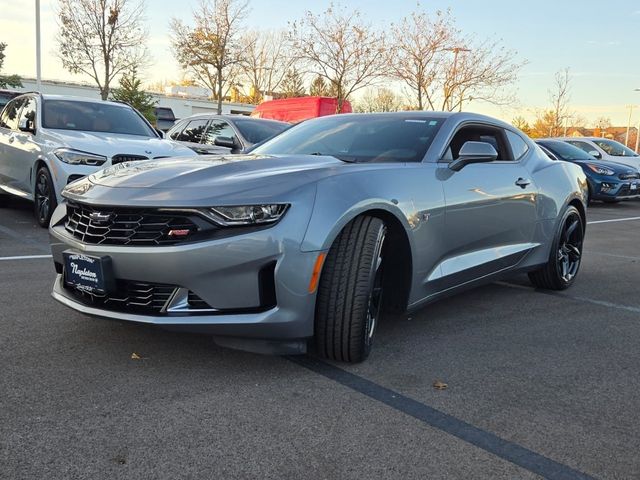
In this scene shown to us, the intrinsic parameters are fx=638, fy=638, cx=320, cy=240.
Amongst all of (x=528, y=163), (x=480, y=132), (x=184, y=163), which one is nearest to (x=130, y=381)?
(x=184, y=163)

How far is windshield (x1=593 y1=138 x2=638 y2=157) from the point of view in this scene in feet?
52.5

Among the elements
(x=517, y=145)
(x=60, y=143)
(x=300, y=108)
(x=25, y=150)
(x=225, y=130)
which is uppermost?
(x=300, y=108)

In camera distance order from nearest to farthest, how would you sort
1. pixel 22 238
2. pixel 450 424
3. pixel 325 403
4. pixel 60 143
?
pixel 450 424
pixel 325 403
pixel 22 238
pixel 60 143

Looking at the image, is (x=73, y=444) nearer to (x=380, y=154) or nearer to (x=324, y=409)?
(x=324, y=409)

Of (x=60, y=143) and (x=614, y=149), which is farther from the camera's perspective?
(x=614, y=149)

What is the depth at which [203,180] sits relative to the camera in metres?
2.99

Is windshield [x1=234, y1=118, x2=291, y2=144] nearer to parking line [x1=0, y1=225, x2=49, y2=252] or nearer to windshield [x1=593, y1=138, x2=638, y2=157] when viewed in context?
parking line [x1=0, y1=225, x2=49, y2=252]

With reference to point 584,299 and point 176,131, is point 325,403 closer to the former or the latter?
point 584,299

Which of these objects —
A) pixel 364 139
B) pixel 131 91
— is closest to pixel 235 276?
pixel 364 139

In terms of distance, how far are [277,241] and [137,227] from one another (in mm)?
A: 643

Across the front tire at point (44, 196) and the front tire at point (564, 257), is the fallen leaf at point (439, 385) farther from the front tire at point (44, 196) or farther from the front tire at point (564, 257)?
the front tire at point (44, 196)

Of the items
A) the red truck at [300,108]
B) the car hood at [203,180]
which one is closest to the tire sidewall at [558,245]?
the car hood at [203,180]

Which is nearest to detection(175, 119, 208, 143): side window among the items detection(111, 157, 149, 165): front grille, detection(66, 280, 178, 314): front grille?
detection(111, 157, 149, 165): front grille

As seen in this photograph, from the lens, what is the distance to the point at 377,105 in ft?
169
